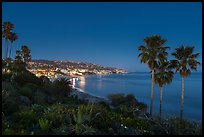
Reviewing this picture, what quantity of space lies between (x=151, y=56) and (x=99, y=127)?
27936mm

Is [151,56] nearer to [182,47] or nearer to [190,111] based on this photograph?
[182,47]

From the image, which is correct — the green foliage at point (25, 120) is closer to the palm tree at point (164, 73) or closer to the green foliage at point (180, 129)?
the green foliage at point (180, 129)

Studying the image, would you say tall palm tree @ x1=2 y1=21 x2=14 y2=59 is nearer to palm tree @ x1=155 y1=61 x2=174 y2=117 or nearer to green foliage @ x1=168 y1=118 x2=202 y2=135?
palm tree @ x1=155 y1=61 x2=174 y2=117

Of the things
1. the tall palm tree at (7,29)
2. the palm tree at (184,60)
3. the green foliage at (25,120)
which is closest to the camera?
the green foliage at (25,120)

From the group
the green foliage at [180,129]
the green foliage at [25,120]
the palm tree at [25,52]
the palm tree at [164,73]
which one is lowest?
the green foliage at [180,129]

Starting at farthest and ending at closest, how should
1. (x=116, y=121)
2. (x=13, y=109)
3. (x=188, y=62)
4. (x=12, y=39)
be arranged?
(x=12, y=39)
(x=188, y=62)
(x=13, y=109)
(x=116, y=121)

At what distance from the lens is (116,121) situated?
442 inches

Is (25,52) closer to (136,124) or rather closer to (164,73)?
(164,73)

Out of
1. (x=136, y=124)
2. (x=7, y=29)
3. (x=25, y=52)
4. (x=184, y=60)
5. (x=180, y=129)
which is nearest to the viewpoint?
(x=180, y=129)

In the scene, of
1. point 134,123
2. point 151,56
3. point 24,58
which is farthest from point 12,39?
point 134,123

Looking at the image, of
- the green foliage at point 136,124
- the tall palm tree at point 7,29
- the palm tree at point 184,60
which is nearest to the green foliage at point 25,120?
the green foliage at point 136,124

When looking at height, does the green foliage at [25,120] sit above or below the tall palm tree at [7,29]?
below

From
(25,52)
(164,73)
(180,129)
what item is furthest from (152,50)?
(25,52)

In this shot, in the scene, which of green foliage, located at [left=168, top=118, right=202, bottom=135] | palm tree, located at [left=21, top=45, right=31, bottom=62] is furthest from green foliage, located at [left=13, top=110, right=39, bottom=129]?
palm tree, located at [left=21, top=45, right=31, bottom=62]
